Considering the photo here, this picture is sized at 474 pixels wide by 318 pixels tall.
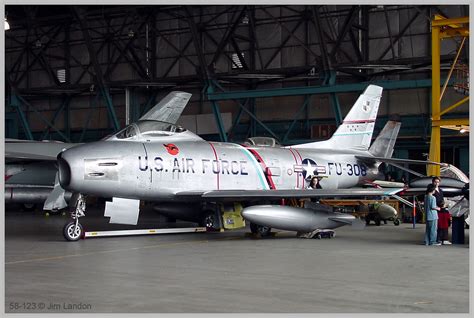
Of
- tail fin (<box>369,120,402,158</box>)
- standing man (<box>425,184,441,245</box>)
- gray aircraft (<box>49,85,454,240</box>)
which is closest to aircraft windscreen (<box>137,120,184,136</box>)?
gray aircraft (<box>49,85,454,240</box>)

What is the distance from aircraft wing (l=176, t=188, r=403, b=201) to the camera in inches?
552

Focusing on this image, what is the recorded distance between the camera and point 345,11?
29609mm

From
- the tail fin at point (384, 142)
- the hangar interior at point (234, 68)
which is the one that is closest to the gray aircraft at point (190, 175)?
the tail fin at point (384, 142)

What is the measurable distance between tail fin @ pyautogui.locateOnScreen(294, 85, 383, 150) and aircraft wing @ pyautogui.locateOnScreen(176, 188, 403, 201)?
470 cm

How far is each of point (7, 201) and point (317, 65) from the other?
11799 millimetres

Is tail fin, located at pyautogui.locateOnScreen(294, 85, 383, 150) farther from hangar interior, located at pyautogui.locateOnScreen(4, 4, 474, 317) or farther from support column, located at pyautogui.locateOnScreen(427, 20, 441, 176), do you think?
support column, located at pyautogui.locateOnScreen(427, 20, 441, 176)

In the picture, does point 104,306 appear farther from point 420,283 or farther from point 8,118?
point 8,118

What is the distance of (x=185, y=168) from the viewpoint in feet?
49.8

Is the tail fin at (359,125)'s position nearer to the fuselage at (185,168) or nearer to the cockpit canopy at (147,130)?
the fuselage at (185,168)

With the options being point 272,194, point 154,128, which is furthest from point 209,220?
point 154,128

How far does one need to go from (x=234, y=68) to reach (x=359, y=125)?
1416 cm

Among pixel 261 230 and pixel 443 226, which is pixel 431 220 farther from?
pixel 261 230

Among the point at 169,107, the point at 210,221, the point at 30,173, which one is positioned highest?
the point at 169,107

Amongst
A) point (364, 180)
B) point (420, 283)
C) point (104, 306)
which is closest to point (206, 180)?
point (364, 180)
